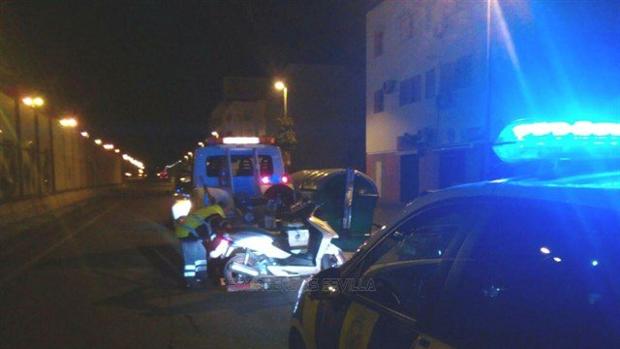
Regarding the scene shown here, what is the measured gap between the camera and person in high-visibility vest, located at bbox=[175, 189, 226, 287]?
7.50m

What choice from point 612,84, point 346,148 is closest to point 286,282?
point 612,84

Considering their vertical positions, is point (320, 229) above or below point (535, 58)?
below

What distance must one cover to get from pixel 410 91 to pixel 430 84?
1798 millimetres

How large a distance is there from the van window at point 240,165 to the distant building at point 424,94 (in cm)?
735

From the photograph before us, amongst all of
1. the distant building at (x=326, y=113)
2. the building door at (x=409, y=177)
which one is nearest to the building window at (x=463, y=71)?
the building door at (x=409, y=177)

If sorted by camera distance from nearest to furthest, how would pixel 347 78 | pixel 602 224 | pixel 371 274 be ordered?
1. pixel 602 224
2. pixel 371 274
3. pixel 347 78

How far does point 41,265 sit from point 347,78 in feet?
116

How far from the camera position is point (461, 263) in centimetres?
239

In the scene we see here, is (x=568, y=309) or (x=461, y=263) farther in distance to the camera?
(x=461, y=263)

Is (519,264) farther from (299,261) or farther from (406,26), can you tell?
(406,26)

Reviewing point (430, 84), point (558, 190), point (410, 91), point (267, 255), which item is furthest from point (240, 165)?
point (410, 91)

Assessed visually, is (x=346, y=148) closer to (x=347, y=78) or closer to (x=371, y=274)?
(x=347, y=78)

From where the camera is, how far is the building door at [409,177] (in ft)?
80.0

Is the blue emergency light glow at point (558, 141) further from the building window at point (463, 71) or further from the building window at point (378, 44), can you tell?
the building window at point (378, 44)
